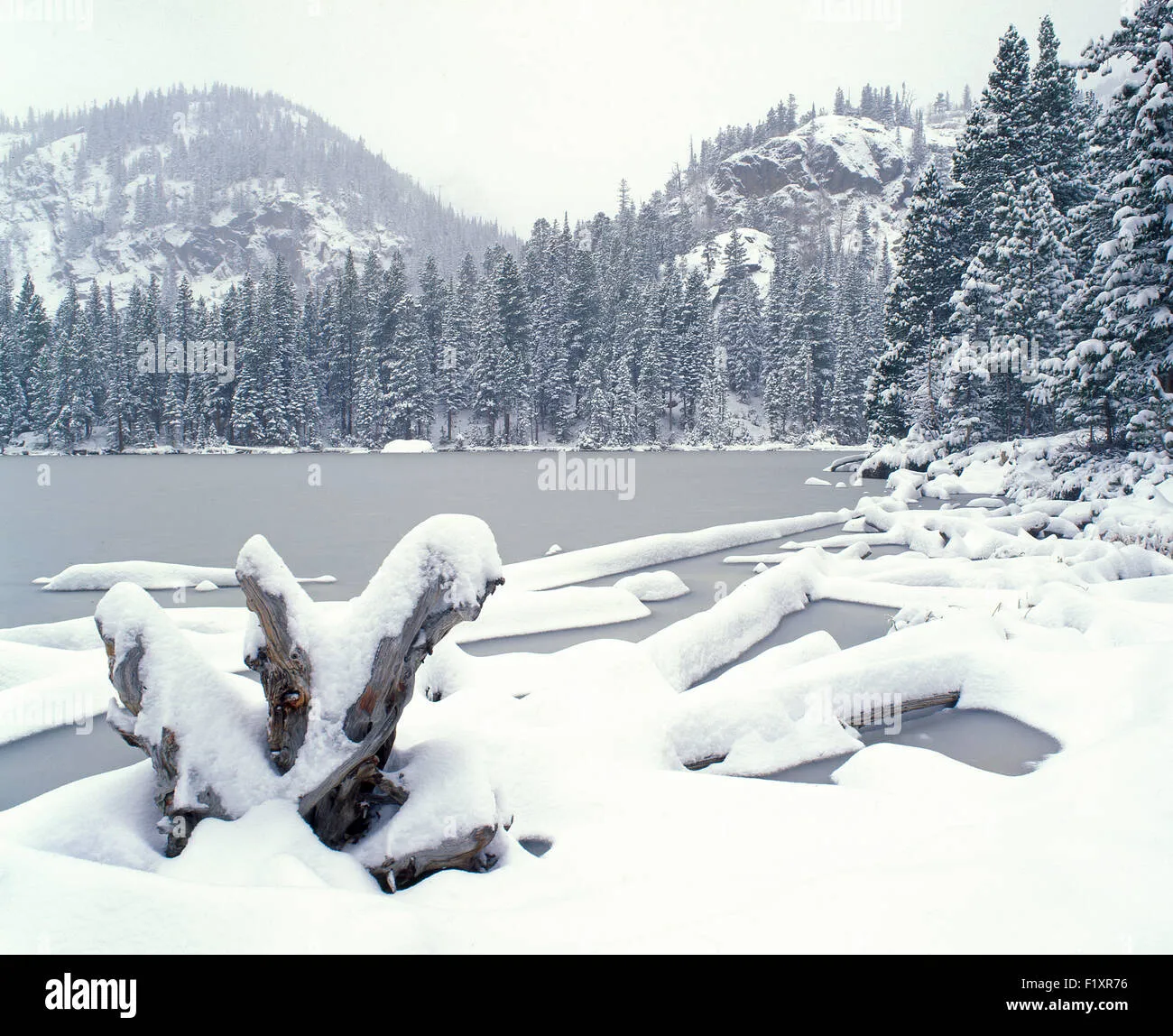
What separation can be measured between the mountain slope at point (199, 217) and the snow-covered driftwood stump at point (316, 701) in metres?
164

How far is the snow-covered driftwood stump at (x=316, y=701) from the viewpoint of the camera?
314 cm

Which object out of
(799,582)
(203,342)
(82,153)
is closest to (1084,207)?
(799,582)

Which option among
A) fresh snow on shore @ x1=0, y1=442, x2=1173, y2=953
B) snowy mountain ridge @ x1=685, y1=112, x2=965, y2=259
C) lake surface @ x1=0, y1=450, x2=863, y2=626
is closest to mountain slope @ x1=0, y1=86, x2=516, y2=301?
snowy mountain ridge @ x1=685, y1=112, x2=965, y2=259

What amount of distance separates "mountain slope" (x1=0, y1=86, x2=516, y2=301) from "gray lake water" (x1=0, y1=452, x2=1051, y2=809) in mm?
128791

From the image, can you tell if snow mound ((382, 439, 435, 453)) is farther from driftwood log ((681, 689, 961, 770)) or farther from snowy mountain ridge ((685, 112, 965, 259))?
snowy mountain ridge ((685, 112, 965, 259))

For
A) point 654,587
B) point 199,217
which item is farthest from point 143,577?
point 199,217

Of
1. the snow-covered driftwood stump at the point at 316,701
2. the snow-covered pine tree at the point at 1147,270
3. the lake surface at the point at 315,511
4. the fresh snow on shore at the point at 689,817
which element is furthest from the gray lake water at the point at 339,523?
the snow-covered pine tree at the point at 1147,270

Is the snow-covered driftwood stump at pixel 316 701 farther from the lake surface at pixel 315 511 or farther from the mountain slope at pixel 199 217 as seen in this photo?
the mountain slope at pixel 199 217

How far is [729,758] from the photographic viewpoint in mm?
4738

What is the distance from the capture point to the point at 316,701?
3258mm

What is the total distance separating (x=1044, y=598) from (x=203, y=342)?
264ft
